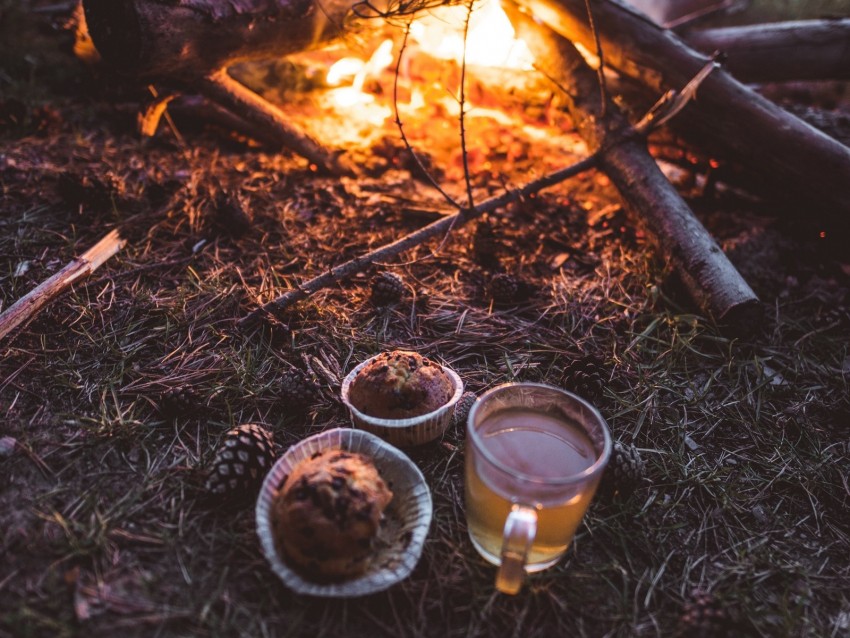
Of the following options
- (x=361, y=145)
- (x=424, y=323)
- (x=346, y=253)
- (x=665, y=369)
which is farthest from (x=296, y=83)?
(x=665, y=369)

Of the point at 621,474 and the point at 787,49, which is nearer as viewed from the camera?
the point at 621,474

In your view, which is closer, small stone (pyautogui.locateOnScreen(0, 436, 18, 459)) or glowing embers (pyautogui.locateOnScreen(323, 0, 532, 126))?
small stone (pyautogui.locateOnScreen(0, 436, 18, 459))

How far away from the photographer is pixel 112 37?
11.3ft

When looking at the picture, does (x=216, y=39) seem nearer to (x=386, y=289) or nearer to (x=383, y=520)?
(x=386, y=289)

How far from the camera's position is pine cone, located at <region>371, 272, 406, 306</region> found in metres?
3.30

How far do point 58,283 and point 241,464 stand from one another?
5.93 feet

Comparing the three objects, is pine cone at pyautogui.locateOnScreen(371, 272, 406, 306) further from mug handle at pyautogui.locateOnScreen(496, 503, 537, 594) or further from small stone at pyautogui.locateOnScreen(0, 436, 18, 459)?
small stone at pyautogui.locateOnScreen(0, 436, 18, 459)

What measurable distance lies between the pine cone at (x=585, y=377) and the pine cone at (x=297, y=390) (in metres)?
1.31

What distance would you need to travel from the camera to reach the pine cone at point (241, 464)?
2.14 meters

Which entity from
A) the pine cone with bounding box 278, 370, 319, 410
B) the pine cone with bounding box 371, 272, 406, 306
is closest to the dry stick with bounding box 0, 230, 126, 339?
the pine cone with bounding box 278, 370, 319, 410

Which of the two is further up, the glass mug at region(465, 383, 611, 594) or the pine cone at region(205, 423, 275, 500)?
the glass mug at region(465, 383, 611, 594)

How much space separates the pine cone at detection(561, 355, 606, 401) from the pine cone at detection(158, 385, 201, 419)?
1.86 meters

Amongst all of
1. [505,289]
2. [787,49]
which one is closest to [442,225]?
[505,289]

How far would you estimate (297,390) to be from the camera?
2584mm
